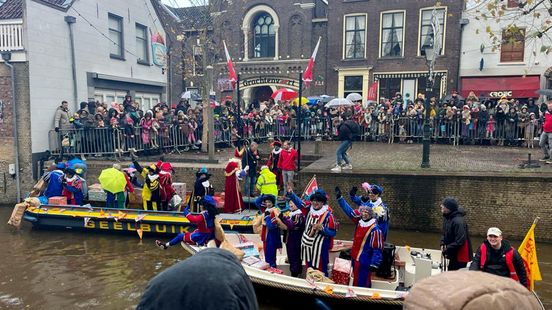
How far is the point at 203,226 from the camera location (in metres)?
7.50

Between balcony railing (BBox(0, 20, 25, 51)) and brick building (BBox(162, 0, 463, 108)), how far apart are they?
962 cm

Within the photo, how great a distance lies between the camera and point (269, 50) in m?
29.5

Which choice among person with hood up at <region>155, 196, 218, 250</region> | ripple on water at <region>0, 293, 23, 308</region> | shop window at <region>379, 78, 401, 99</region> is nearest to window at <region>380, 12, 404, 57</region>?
shop window at <region>379, 78, 401, 99</region>

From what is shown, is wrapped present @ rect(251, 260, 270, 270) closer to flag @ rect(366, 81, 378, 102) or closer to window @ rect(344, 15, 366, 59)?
flag @ rect(366, 81, 378, 102)

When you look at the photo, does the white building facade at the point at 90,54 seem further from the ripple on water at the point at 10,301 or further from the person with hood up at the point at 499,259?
the person with hood up at the point at 499,259

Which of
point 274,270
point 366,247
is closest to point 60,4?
point 274,270

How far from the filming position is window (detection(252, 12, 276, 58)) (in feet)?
95.9

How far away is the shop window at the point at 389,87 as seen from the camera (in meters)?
26.2

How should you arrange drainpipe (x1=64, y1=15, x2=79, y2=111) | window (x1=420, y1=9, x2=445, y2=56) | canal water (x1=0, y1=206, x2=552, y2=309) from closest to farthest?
1. canal water (x1=0, y1=206, x2=552, y2=309)
2. drainpipe (x1=64, y1=15, x2=79, y2=111)
3. window (x1=420, y1=9, x2=445, y2=56)

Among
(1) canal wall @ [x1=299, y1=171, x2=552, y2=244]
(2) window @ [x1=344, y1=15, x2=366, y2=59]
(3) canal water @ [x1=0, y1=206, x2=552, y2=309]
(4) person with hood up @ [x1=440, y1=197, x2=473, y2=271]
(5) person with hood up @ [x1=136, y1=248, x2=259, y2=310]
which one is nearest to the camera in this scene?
(5) person with hood up @ [x1=136, y1=248, x2=259, y2=310]

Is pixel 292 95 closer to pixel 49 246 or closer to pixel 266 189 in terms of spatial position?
pixel 266 189

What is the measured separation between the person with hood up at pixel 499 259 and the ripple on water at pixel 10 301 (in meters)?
7.53

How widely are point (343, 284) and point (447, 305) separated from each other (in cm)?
612

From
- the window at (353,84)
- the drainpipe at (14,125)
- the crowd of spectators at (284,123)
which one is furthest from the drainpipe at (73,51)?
the window at (353,84)
